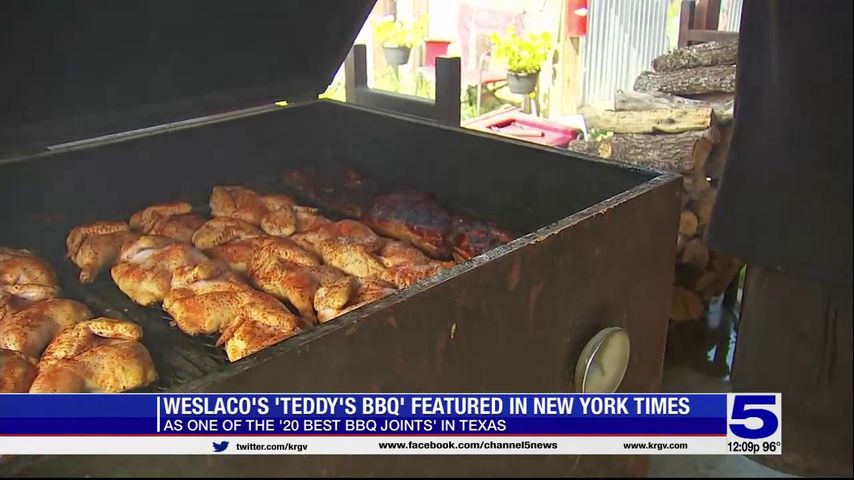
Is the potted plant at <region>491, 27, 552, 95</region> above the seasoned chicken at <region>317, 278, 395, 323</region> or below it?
above

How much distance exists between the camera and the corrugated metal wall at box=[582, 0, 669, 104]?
3711 mm

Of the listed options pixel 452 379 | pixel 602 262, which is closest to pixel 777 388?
pixel 602 262

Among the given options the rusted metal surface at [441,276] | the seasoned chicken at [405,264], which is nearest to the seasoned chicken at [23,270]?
the rusted metal surface at [441,276]

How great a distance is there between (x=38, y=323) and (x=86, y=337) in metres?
0.12

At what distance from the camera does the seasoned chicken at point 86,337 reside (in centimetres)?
141

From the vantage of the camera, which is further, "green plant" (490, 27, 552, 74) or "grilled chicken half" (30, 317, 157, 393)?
"green plant" (490, 27, 552, 74)

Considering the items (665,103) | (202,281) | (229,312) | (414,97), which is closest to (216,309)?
(229,312)

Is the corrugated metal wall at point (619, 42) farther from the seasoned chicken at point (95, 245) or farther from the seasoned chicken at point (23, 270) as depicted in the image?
the seasoned chicken at point (23, 270)

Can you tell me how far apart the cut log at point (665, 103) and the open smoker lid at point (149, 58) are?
6.06ft

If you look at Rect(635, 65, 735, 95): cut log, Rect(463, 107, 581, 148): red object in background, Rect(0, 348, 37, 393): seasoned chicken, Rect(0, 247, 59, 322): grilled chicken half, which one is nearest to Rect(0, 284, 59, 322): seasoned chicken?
Rect(0, 247, 59, 322): grilled chicken half

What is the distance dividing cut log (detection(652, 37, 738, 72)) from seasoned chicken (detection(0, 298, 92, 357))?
10.8 ft

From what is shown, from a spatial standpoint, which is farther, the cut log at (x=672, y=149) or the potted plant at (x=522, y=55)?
the potted plant at (x=522, y=55)

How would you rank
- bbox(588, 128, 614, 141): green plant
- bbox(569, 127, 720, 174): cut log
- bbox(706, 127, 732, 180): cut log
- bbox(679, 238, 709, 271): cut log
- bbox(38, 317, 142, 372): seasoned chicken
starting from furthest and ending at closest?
bbox(588, 128, 614, 141): green plant
bbox(679, 238, 709, 271): cut log
bbox(706, 127, 732, 180): cut log
bbox(569, 127, 720, 174): cut log
bbox(38, 317, 142, 372): seasoned chicken

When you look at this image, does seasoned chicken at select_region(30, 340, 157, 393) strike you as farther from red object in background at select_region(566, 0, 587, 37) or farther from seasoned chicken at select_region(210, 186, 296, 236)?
red object in background at select_region(566, 0, 587, 37)
